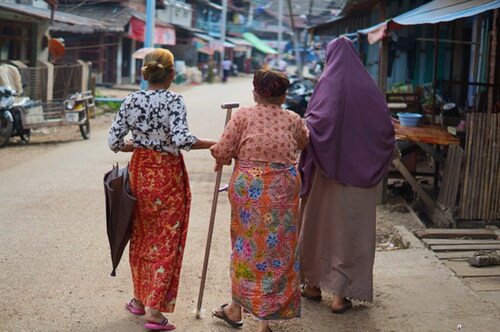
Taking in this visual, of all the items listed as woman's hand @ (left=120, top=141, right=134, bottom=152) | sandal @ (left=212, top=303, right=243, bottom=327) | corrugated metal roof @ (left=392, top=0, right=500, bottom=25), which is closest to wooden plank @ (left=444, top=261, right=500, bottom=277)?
sandal @ (left=212, top=303, right=243, bottom=327)

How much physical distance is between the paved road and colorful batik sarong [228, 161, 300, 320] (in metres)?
0.42

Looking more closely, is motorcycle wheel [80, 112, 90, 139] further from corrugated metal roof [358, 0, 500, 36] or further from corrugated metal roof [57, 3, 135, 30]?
corrugated metal roof [57, 3, 135, 30]

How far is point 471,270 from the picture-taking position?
18.0 feet

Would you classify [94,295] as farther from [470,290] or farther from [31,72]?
[31,72]

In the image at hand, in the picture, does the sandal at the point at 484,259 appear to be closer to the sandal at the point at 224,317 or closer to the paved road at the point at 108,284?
the paved road at the point at 108,284

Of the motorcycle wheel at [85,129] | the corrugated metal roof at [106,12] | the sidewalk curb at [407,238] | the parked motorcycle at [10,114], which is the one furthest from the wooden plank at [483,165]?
the corrugated metal roof at [106,12]

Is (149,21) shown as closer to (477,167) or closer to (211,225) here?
(477,167)

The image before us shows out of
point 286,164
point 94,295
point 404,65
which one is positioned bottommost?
point 94,295

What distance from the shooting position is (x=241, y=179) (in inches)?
162

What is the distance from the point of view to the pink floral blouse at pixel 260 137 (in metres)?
4.08

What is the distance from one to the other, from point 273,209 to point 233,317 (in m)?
0.81

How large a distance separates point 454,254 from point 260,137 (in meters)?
2.69

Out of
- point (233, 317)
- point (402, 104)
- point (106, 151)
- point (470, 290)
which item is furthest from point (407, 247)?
point (106, 151)


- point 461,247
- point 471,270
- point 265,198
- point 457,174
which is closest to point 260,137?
point 265,198
